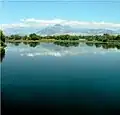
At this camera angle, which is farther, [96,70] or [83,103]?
[96,70]

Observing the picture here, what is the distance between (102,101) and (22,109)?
1798 mm

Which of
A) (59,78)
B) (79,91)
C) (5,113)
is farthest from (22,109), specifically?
(59,78)

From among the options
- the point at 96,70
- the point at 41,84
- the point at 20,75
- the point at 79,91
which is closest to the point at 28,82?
the point at 41,84

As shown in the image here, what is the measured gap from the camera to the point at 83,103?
602 centimetres

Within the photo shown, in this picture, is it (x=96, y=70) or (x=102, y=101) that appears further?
(x=96, y=70)

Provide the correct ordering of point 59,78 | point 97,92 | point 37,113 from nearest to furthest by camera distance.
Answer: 1. point 37,113
2. point 97,92
3. point 59,78

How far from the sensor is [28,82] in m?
8.13

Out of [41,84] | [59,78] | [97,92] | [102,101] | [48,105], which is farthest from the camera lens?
[59,78]

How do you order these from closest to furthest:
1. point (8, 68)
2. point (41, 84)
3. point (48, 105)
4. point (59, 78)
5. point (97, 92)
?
point (48, 105), point (97, 92), point (41, 84), point (59, 78), point (8, 68)

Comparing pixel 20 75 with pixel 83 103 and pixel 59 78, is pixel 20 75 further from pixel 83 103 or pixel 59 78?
pixel 83 103

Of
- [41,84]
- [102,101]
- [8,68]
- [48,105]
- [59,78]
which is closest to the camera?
[48,105]

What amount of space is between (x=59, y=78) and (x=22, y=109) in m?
3.68

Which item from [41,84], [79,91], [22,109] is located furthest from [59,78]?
[22,109]

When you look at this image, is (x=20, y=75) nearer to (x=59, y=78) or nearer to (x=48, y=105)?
(x=59, y=78)
